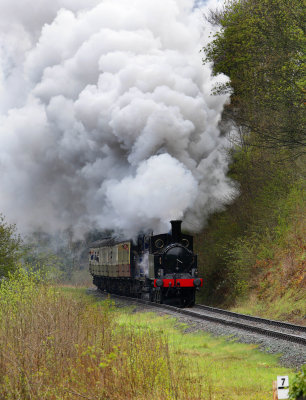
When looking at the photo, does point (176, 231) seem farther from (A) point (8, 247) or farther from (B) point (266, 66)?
(A) point (8, 247)

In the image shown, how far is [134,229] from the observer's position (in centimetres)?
2067

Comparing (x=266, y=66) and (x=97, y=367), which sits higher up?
(x=266, y=66)

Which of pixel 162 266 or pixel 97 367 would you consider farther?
pixel 162 266

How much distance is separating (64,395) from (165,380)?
139 centimetres

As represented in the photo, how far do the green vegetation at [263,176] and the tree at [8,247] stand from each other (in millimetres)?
11936

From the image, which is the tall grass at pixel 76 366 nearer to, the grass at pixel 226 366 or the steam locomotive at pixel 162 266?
the grass at pixel 226 366

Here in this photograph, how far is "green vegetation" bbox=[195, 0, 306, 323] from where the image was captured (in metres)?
19.7

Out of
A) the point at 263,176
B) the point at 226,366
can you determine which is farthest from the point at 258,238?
the point at 226,366

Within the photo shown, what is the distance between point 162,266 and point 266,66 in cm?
1166

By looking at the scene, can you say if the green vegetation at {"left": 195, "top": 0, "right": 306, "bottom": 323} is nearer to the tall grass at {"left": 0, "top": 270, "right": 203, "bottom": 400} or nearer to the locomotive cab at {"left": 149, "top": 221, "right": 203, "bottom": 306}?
the locomotive cab at {"left": 149, "top": 221, "right": 203, "bottom": 306}

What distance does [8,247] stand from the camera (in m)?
32.4

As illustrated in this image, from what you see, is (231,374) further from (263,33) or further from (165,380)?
(263,33)

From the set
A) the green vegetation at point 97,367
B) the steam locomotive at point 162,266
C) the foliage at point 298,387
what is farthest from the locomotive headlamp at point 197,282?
the foliage at point 298,387

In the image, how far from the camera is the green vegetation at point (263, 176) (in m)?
19.7
